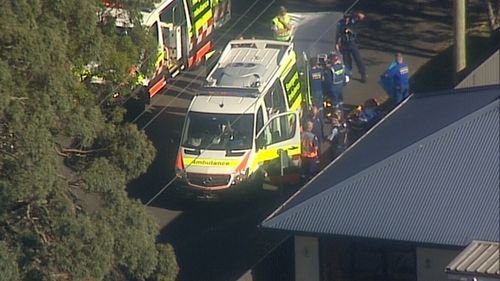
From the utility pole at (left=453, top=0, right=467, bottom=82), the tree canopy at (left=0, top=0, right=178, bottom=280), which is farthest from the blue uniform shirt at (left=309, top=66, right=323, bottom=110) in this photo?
the tree canopy at (left=0, top=0, right=178, bottom=280)

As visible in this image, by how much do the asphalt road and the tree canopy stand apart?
2.89 metres

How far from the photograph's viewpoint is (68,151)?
23.4 metres

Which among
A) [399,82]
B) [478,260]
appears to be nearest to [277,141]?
[399,82]

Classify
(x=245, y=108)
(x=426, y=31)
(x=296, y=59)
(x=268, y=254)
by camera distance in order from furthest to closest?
1. (x=426, y=31)
2. (x=296, y=59)
3. (x=245, y=108)
4. (x=268, y=254)

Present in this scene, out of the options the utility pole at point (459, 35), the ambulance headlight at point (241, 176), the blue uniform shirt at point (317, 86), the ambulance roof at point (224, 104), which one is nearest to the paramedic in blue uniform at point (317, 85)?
the blue uniform shirt at point (317, 86)

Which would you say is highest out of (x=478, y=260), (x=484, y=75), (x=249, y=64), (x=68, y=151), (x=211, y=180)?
(x=68, y=151)

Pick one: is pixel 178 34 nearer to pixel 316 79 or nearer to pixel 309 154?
pixel 316 79

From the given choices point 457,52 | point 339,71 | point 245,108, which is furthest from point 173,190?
point 457,52

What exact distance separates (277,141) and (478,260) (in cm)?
849

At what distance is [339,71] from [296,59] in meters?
0.85

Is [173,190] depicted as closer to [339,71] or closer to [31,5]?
[339,71]

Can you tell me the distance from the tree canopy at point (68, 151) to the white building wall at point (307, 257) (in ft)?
5.85

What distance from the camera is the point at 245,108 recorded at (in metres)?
28.8

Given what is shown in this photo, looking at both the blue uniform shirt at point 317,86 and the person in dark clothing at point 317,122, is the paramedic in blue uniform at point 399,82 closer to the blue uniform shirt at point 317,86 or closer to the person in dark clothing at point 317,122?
the blue uniform shirt at point 317,86
